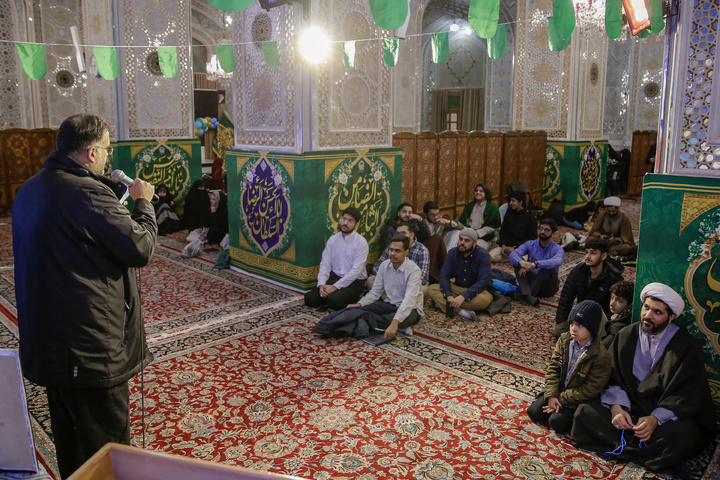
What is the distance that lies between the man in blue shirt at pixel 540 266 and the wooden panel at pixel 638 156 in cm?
685

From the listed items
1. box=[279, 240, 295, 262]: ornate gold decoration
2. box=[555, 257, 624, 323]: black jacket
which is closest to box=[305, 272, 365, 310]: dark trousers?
box=[279, 240, 295, 262]: ornate gold decoration

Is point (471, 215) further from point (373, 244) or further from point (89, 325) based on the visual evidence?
point (89, 325)

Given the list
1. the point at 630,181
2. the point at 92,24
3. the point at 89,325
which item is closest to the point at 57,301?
the point at 89,325

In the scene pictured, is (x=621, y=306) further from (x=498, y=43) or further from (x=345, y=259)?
(x=498, y=43)

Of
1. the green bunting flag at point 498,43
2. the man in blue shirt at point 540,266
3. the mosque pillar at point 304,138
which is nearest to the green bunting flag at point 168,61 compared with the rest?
the mosque pillar at point 304,138

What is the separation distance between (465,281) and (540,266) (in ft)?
2.01

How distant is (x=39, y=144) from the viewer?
315 inches

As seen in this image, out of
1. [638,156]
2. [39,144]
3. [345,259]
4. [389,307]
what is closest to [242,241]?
[345,259]

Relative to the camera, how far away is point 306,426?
258cm

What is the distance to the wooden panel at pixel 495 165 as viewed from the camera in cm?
728

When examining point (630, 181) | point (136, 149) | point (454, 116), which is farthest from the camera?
point (454, 116)

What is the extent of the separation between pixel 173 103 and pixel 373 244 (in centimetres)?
368

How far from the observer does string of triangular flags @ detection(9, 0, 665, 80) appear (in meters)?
2.76

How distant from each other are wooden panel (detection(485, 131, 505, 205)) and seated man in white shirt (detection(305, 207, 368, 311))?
354cm
